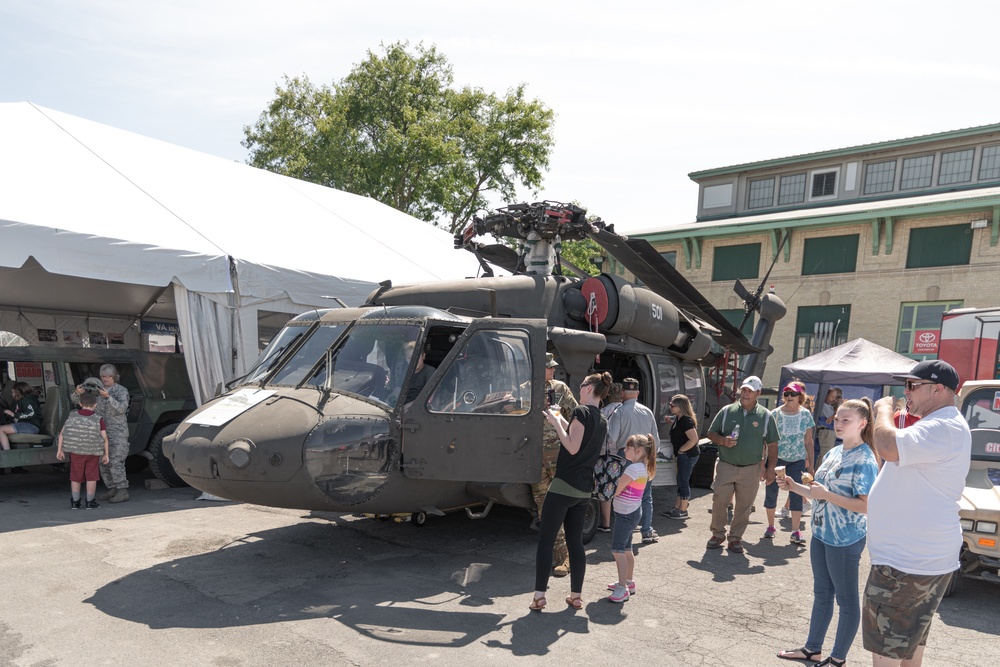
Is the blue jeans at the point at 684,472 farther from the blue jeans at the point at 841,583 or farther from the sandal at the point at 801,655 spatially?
the blue jeans at the point at 841,583

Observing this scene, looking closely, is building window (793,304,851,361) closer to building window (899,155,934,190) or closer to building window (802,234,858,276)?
building window (802,234,858,276)

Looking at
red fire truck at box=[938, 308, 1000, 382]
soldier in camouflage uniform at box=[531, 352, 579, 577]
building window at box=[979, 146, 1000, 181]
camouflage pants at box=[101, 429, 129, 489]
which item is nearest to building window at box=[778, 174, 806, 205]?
Result: building window at box=[979, 146, 1000, 181]

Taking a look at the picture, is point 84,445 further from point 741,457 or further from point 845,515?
point 845,515

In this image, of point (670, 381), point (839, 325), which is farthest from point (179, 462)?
point (839, 325)

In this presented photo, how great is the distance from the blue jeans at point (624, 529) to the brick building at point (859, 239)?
17524mm

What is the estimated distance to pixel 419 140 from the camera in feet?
76.3

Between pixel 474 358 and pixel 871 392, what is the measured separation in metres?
12.2

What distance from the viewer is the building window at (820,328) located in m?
20.8

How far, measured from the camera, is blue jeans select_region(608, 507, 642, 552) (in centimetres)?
505

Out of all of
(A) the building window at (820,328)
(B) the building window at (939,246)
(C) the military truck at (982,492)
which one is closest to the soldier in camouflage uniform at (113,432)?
(C) the military truck at (982,492)

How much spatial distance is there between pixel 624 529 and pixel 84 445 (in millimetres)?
6201

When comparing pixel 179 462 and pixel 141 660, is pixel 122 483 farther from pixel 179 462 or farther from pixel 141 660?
pixel 141 660

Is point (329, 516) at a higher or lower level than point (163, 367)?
lower

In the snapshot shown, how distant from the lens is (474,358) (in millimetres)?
5805
